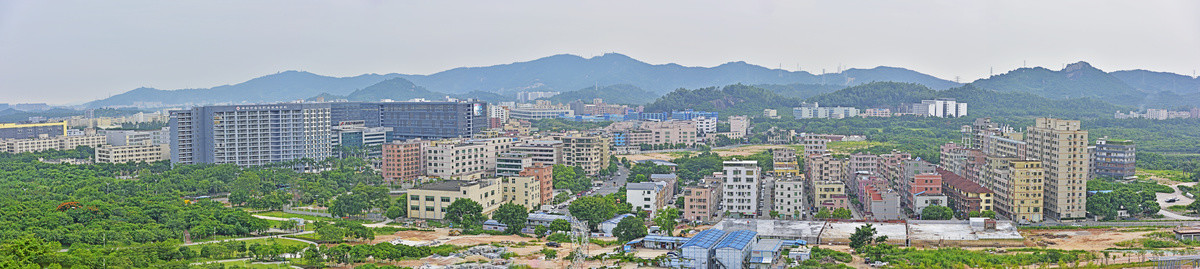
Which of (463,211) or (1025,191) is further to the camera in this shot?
(1025,191)

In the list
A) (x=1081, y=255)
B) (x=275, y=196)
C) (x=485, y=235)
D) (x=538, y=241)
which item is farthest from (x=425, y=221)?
(x=1081, y=255)

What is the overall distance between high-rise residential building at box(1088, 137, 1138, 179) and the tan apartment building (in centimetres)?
4263

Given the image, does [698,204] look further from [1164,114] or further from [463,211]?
[1164,114]

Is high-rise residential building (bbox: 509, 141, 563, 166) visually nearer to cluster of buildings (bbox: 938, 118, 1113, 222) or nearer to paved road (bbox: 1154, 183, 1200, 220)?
cluster of buildings (bbox: 938, 118, 1113, 222)

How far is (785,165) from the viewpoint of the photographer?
1359 inches

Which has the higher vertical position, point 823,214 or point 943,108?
point 943,108

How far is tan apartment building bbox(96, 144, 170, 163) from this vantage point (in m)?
43.7

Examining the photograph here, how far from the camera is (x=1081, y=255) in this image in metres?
20.8

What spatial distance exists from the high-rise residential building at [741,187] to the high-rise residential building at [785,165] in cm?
217

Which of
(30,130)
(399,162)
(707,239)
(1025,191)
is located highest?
(30,130)

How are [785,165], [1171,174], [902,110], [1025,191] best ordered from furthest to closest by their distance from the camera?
1. [902,110]
2. [1171,174]
3. [785,165]
4. [1025,191]

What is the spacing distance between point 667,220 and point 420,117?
34.3 meters

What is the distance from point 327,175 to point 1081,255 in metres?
27.0

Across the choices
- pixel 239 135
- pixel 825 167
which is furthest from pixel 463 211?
pixel 239 135
